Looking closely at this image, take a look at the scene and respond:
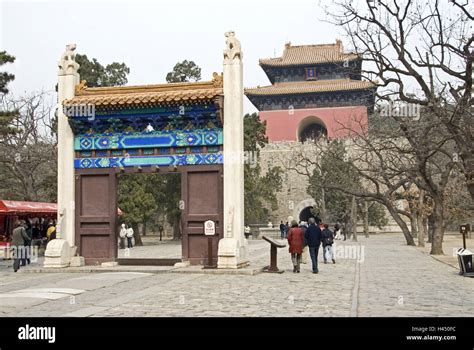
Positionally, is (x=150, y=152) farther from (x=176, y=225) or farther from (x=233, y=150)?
(x=176, y=225)

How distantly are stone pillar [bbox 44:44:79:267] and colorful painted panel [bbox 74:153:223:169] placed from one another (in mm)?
387

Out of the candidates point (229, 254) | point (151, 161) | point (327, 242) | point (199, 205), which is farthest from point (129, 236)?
point (229, 254)

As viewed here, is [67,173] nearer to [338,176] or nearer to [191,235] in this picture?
[191,235]

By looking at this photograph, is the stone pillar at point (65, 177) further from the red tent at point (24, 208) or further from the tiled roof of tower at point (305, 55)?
the tiled roof of tower at point (305, 55)

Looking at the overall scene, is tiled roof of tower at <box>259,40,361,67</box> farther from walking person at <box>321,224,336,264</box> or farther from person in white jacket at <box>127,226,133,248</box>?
walking person at <box>321,224,336,264</box>

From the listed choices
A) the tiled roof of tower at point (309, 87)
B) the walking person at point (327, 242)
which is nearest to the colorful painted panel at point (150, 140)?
the walking person at point (327, 242)

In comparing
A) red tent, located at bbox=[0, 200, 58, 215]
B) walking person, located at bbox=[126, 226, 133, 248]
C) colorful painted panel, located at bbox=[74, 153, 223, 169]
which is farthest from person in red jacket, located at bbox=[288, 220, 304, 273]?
walking person, located at bbox=[126, 226, 133, 248]

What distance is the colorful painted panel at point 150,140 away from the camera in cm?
1584

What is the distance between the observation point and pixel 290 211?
5181 cm

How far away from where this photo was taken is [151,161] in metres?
16.2

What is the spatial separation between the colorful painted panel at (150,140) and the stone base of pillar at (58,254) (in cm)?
270

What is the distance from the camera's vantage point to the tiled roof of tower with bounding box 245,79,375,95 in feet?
174

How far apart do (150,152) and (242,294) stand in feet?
22.1
